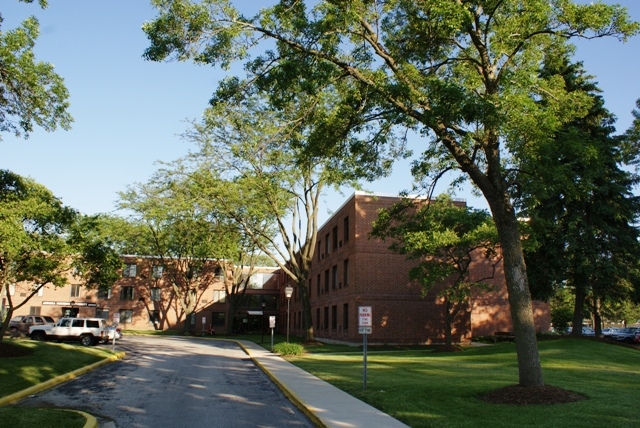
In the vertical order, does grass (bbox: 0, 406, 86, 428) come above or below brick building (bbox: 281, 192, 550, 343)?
below

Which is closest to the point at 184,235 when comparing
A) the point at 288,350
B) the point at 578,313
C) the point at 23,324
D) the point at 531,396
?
the point at 23,324

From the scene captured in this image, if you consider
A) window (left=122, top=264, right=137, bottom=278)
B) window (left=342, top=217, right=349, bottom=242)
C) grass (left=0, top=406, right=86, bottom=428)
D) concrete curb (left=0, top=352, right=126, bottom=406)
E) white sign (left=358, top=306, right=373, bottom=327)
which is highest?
window (left=342, top=217, right=349, bottom=242)

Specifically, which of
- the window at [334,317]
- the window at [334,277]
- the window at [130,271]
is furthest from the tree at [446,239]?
the window at [130,271]

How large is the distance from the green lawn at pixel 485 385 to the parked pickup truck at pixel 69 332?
17.0 meters

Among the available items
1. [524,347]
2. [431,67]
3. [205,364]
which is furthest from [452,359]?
[431,67]

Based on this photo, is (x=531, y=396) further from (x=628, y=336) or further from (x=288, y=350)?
(x=628, y=336)

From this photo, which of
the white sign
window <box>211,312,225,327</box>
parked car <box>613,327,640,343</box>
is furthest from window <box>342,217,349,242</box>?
window <box>211,312,225,327</box>

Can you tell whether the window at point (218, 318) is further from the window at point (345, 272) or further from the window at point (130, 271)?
the window at point (345, 272)

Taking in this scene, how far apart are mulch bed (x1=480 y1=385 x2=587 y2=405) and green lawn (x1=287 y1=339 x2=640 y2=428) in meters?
0.31

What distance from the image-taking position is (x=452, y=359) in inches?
943

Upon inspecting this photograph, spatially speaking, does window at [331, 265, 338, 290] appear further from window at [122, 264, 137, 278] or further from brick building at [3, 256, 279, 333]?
window at [122, 264, 137, 278]

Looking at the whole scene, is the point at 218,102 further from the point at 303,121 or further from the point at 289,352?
the point at 289,352

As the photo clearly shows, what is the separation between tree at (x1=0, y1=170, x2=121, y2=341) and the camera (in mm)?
19422

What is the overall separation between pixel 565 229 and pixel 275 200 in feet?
59.2
